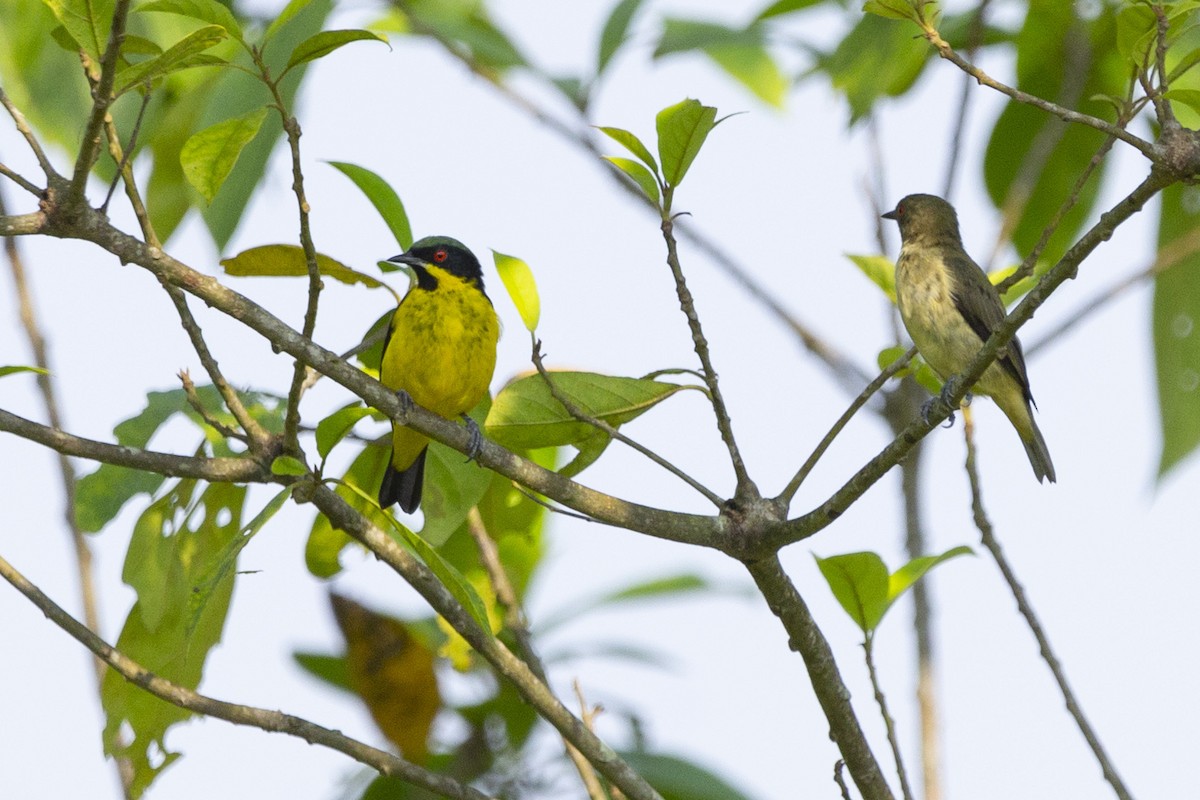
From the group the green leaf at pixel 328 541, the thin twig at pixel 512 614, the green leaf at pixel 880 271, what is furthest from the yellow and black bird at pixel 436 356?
the green leaf at pixel 880 271

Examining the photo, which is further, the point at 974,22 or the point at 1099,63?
the point at 1099,63

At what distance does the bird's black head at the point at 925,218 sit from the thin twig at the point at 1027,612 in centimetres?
263

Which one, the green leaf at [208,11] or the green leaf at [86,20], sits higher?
the green leaf at [208,11]

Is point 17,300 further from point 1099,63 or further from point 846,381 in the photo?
point 1099,63

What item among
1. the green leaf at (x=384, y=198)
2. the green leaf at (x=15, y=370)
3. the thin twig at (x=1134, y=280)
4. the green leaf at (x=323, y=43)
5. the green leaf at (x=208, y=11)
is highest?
the thin twig at (x=1134, y=280)

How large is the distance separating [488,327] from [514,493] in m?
1.52

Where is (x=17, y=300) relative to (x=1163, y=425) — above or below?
below

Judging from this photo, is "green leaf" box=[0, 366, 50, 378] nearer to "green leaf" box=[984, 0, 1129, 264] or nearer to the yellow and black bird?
the yellow and black bird

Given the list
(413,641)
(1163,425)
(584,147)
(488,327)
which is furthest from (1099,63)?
(413,641)

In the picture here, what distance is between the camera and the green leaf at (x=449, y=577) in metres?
3.01

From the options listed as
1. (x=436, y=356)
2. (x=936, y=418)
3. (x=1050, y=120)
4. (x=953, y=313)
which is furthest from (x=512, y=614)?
(x=1050, y=120)

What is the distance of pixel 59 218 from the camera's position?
2.70 m

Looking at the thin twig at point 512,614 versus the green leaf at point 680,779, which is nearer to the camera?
the thin twig at point 512,614

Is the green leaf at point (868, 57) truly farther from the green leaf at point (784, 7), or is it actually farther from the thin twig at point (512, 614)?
the thin twig at point (512, 614)
